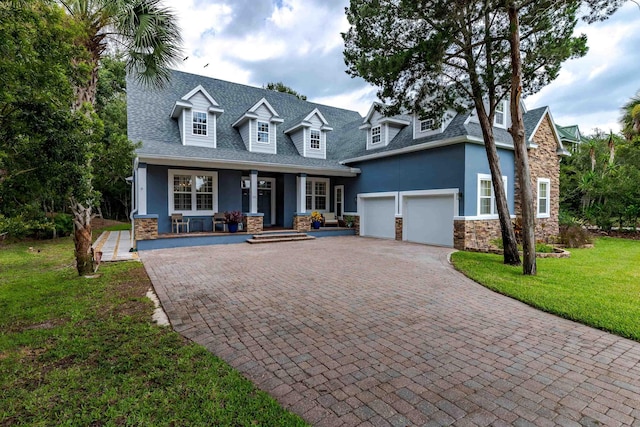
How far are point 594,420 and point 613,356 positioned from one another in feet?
5.14

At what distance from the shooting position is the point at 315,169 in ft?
49.5

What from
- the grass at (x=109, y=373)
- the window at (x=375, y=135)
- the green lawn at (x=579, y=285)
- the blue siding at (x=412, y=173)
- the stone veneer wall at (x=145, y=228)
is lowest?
the grass at (x=109, y=373)

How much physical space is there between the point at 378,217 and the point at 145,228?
33.4 feet

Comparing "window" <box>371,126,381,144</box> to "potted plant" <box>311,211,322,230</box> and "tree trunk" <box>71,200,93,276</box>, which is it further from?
"tree trunk" <box>71,200,93,276</box>

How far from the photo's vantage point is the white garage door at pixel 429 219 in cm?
1243

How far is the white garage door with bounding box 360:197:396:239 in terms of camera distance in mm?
14805

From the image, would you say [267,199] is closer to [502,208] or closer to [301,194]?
[301,194]

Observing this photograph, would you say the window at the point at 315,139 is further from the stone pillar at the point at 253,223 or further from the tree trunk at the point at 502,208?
the tree trunk at the point at 502,208

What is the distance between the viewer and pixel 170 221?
1325 cm

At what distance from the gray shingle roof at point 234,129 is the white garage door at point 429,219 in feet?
8.14

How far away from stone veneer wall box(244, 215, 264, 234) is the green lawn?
8054mm

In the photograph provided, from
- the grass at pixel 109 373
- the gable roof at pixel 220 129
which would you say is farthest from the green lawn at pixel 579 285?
the gable roof at pixel 220 129

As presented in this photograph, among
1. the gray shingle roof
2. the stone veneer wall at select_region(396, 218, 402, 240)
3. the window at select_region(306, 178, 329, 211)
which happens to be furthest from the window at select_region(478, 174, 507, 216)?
the window at select_region(306, 178, 329, 211)

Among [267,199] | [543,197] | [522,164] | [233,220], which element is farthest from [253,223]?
[543,197]
